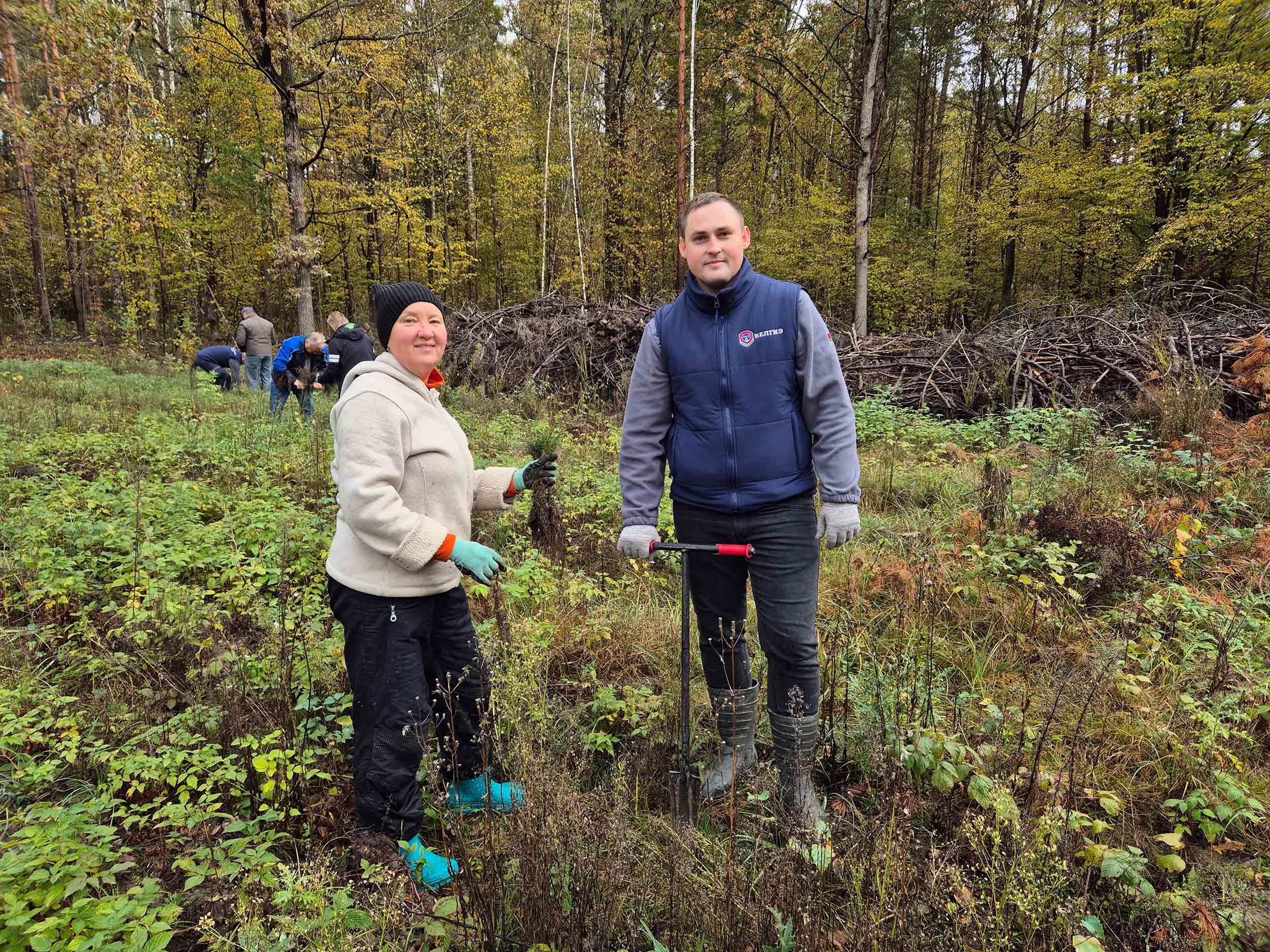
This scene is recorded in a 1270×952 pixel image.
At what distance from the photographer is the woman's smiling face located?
2332mm

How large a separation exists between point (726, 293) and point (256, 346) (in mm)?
12495

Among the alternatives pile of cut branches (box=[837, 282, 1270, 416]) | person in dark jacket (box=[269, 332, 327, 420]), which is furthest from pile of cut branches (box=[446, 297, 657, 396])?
pile of cut branches (box=[837, 282, 1270, 416])

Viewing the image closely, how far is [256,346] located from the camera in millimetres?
12109

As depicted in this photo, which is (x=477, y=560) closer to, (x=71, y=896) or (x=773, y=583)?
(x=773, y=583)

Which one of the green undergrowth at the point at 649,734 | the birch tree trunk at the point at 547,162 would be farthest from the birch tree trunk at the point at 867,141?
the green undergrowth at the point at 649,734

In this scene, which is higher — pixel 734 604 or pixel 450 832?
pixel 734 604

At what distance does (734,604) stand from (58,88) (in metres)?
8.72

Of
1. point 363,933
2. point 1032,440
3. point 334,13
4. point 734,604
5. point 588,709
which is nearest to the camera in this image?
point 363,933

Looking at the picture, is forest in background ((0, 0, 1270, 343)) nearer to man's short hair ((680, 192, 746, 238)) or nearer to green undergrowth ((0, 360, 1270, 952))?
green undergrowth ((0, 360, 1270, 952))

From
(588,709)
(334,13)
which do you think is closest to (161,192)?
(334,13)

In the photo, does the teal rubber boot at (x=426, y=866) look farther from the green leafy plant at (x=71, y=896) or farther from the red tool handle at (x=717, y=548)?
the red tool handle at (x=717, y=548)

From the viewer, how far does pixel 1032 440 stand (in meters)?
7.65

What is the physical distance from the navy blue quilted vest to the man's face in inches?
1.9

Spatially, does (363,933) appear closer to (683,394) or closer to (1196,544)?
(683,394)
